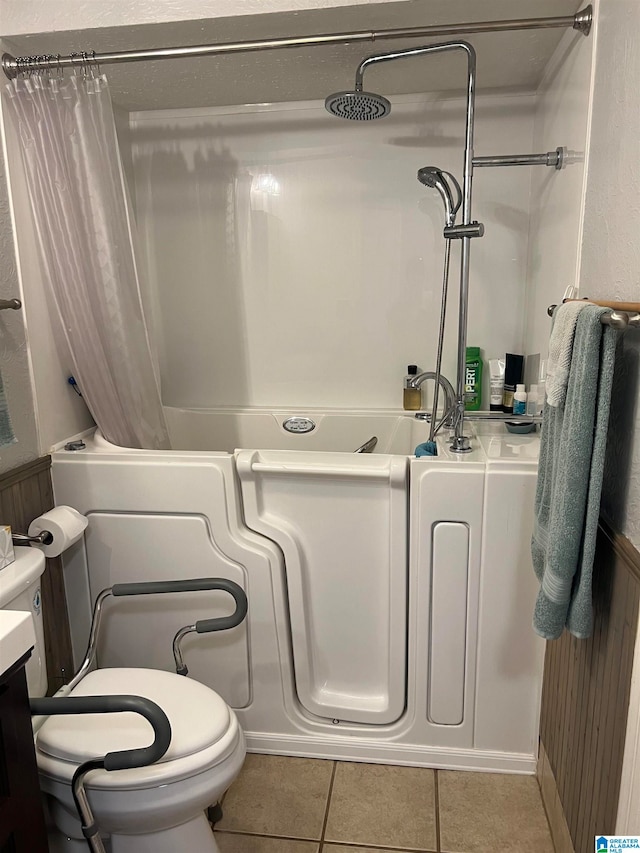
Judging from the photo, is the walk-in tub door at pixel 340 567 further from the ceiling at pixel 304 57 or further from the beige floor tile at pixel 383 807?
the ceiling at pixel 304 57

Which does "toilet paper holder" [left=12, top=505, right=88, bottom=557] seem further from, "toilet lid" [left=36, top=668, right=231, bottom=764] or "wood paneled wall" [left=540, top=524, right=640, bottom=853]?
"wood paneled wall" [left=540, top=524, right=640, bottom=853]

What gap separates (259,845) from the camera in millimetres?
1562

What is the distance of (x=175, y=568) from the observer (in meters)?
1.79

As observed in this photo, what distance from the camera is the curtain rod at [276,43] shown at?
149 cm

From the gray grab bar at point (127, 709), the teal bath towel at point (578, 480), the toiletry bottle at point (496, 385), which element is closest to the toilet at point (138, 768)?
the gray grab bar at point (127, 709)

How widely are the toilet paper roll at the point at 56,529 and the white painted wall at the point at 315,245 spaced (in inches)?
37.2

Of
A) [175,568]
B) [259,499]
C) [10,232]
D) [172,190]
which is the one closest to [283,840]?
[175,568]

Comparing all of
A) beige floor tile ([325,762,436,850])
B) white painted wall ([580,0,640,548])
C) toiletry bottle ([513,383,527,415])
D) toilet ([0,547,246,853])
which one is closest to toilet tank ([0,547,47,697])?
toilet ([0,547,246,853])

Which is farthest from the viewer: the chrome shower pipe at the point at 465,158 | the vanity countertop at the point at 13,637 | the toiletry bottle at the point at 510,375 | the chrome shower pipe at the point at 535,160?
the toiletry bottle at the point at 510,375

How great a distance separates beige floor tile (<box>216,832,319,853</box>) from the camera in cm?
155

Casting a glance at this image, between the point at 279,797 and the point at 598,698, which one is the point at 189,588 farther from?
the point at 598,698

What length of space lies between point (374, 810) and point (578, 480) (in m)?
1.10

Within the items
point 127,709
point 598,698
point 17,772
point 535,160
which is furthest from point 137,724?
point 535,160

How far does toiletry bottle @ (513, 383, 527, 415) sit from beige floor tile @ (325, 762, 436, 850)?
3.60 ft
